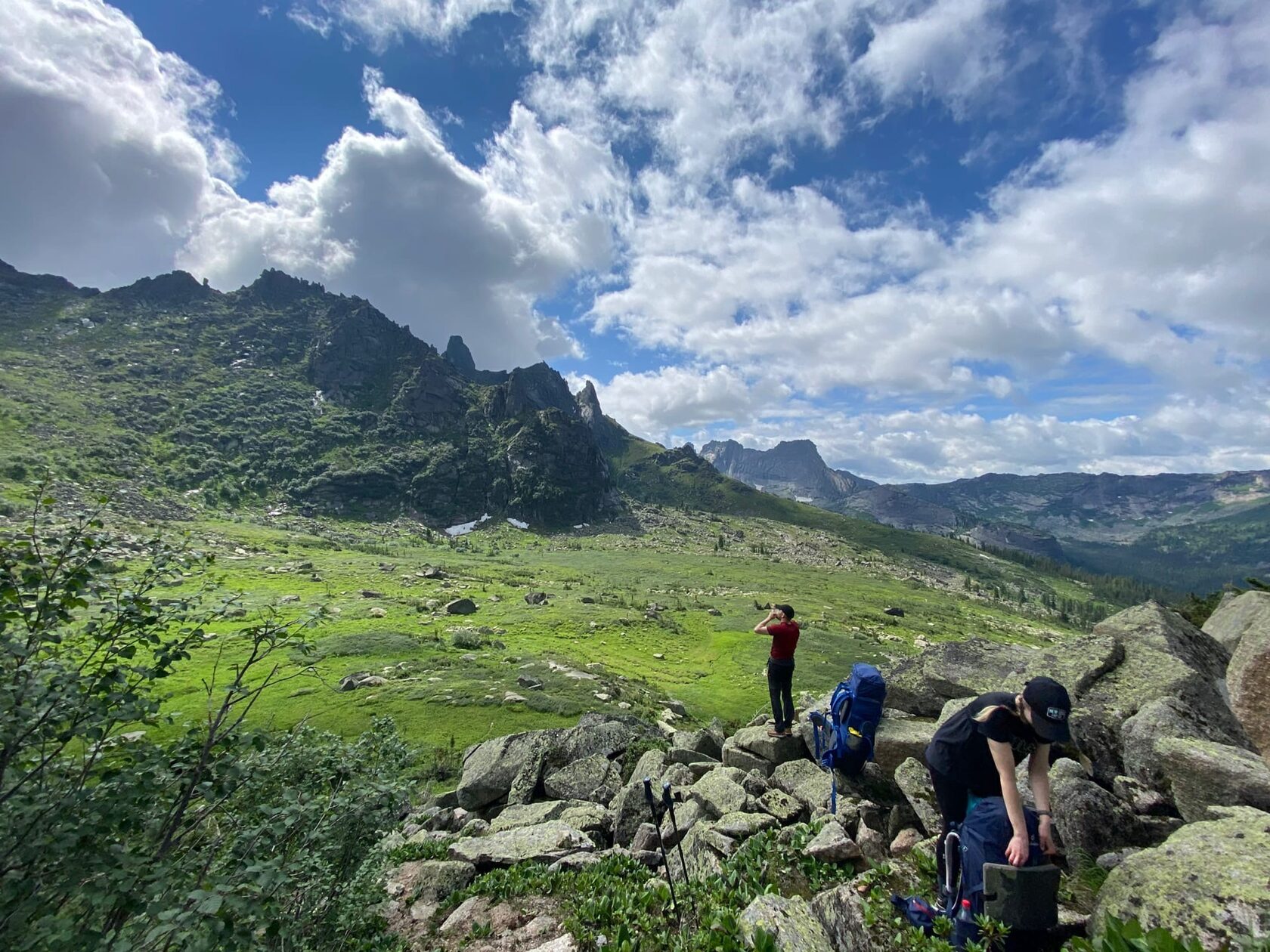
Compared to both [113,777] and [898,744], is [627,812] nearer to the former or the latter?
[898,744]

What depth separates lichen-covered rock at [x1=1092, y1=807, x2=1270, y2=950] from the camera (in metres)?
5.05

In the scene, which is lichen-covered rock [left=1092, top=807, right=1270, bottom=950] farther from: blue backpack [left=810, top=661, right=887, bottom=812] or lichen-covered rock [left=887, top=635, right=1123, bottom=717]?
lichen-covered rock [left=887, top=635, right=1123, bottom=717]

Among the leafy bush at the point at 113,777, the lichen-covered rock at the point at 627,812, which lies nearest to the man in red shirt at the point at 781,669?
the lichen-covered rock at the point at 627,812

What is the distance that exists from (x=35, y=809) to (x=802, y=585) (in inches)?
5591

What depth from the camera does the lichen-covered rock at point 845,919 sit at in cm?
641

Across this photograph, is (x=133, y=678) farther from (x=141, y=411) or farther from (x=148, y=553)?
(x=141, y=411)

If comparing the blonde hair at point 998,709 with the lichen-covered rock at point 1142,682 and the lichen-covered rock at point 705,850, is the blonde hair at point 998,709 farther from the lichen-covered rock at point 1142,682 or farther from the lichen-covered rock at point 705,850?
the lichen-covered rock at point 705,850

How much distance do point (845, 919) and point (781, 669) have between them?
25.9ft

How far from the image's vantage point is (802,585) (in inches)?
5344

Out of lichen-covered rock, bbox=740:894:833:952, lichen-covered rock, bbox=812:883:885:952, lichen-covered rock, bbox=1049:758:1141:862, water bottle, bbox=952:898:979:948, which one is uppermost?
lichen-covered rock, bbox=1049:758:1141:862

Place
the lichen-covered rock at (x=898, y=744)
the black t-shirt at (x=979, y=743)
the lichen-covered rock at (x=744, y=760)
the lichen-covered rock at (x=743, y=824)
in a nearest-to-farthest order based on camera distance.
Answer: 1. the black t-shirt at (x=979, y=743)
2. the lichen-covered rock at (x=743, y=824)
3. the lichen-covered rock at (x=898, y=744)
4. the lichen-covered rock at (x=744, y=760)

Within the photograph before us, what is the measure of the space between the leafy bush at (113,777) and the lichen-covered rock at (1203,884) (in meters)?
8.51

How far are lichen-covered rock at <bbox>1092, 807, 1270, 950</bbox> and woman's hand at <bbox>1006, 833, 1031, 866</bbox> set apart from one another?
749 millimetres

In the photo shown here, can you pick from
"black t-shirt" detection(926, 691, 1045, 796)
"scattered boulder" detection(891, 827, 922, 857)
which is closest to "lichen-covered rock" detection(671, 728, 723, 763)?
"scattered boulder" detection(891, 827, 922, 857)
